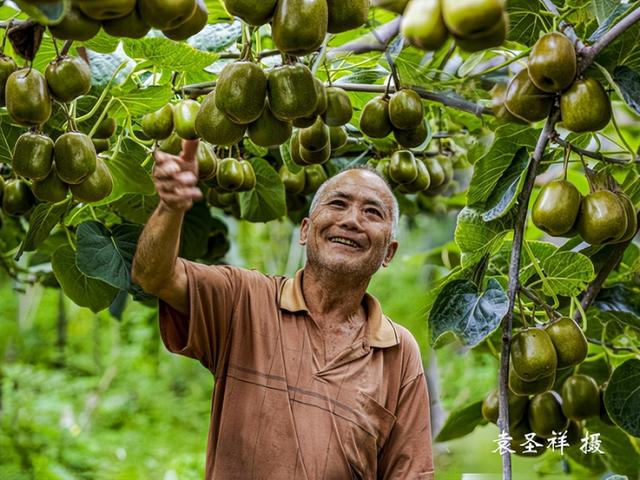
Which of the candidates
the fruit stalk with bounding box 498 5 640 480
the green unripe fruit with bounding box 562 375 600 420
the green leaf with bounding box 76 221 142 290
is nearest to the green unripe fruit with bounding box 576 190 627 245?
the fruit stalk with bounding box 498 5 640 480

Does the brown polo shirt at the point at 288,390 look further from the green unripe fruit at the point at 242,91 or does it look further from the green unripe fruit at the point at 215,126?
the green unripe fruit at the point at 242,91

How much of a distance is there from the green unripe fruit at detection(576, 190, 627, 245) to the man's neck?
0.68 meters

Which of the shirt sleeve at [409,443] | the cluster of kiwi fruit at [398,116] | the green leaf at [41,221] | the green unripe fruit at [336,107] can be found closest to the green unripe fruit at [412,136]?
the cluster of kiwi fruit at [398,116]

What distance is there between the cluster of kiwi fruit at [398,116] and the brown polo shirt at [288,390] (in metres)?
0.45

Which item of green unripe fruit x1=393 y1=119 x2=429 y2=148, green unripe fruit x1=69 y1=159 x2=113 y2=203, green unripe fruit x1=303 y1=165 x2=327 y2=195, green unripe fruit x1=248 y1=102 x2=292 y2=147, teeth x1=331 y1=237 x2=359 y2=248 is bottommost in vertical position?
green unripe fruit x1=69 y1=159 x2=113 y2=203

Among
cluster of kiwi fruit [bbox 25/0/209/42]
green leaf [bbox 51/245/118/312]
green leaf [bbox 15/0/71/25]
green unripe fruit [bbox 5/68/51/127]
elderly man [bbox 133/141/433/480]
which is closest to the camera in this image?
green leaf [bbox 15/0/71/25]

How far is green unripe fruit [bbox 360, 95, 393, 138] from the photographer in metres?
1.80

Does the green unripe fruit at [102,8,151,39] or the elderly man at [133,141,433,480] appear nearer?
the green unripe fruit at [102,8,151,39]

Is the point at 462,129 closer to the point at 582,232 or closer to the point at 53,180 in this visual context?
the point at 582,232

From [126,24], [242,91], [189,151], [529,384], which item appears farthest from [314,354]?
[126,24]

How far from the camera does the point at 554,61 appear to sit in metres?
1.36

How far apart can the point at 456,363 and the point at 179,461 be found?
1.50 meters

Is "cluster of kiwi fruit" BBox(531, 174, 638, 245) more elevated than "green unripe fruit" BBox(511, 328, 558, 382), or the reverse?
"cluster of kiwi fruit" BBox(531, 174, 638, 245)

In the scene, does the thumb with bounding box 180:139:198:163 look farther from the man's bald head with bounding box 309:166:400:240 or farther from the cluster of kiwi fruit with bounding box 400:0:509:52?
the man's bald head with bounding box 309:166:400:240
